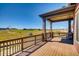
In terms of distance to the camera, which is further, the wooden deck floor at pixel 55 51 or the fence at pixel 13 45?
the wooden deck floor at pixel 55 51

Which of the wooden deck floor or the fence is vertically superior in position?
the fence

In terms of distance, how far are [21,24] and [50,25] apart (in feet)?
119

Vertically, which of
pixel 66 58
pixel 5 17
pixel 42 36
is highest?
pixel 5 17

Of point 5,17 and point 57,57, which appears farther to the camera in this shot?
point 5,17

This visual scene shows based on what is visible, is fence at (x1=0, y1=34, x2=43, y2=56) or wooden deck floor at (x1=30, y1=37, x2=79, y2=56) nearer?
fence at (x1=0, y1=34, x2=43, y2=56)

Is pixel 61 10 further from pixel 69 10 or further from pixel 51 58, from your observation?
pixel 51 58

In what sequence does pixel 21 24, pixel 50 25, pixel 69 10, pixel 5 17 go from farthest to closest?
1. pixel 5 17
2. pixel 21 24
3. pixel 50 25
4. pixel 69 10

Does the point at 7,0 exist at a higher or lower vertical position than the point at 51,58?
higher

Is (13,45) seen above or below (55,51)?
above

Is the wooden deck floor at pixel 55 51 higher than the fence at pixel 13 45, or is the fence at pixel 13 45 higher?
the fence at pixel 13 45

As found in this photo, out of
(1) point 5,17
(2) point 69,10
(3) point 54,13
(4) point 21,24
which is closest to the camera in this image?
(2) point 69,10

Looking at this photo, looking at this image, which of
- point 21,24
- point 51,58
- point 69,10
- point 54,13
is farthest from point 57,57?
point 21,24

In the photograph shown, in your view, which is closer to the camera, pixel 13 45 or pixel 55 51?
pixel 13 45

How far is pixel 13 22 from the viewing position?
5106cm
